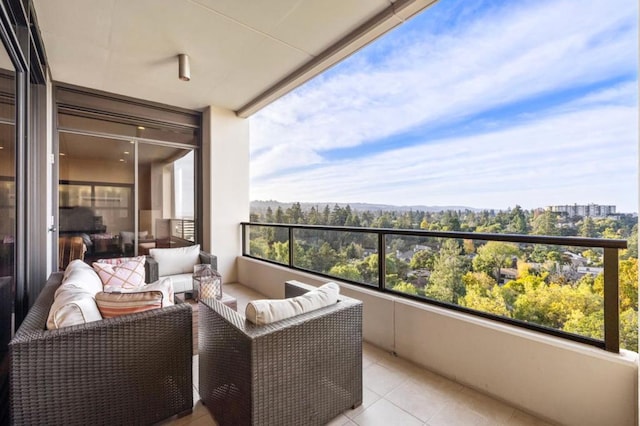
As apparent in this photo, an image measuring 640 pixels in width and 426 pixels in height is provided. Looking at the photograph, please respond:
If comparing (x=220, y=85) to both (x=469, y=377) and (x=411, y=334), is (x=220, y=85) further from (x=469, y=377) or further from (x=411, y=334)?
(x=469, y=377)

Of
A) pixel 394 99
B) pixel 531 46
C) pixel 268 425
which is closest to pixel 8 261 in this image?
pixel 268 425

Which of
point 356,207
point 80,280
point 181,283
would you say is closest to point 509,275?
point 356,207

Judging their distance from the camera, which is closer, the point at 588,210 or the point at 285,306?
the point at 285,306

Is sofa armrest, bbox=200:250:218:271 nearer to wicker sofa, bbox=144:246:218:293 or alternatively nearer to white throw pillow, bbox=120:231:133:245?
wicker sofa, bbox=144:246:218:293

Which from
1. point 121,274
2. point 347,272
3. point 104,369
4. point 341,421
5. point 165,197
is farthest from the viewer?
point 165,197

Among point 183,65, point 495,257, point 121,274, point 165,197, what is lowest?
point 121,274

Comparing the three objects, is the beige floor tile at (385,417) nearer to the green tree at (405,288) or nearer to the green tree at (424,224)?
the green tree at (405,288)

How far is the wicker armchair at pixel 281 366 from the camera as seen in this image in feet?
4.40

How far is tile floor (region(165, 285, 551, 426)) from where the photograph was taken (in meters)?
1.68

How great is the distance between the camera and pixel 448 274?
230 centimetres

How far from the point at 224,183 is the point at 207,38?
2.40 metres

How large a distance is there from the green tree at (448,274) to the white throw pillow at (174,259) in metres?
2.98

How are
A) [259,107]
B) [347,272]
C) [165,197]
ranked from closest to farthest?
[347,272]
[259,107]
[165,197]

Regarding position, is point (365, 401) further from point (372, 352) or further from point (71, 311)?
point (71, 311)
